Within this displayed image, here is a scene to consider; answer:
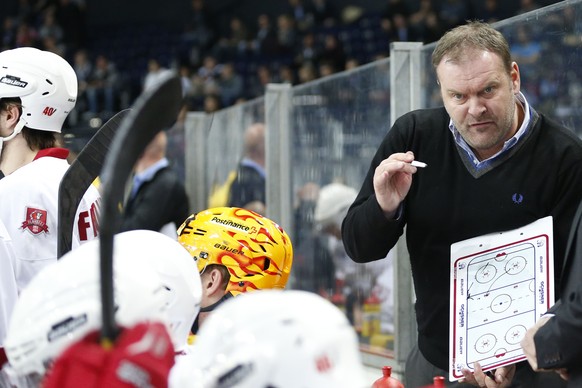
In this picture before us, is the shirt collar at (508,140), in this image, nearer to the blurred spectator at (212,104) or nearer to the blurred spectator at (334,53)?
the blurred spectator at (212,104)

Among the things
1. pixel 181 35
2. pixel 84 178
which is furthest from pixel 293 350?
pixel 181 35

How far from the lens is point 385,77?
16.0ft

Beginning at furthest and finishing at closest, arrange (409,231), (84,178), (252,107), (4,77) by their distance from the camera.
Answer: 1. (252,107)
2. (4,77)
3. (409,231)
4. (84,178)

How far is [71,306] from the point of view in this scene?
5.29 feet

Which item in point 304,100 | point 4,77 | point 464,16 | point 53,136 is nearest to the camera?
point 4,77

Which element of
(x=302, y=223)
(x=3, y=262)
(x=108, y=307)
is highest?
(x=108, y=307)

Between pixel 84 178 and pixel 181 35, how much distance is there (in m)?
15.2

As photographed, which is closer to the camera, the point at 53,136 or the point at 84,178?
the point at 84,178

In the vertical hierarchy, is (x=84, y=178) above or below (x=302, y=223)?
above

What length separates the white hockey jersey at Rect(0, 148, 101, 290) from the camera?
131 inches

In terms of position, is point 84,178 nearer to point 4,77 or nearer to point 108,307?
point 4,77

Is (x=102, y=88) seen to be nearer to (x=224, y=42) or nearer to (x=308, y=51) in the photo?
(x=224, y=42)

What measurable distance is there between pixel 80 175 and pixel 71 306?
48.3 inches

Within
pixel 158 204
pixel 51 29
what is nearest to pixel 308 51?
pixel 51 29
